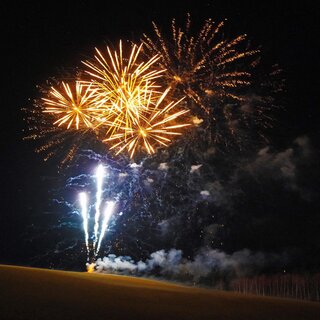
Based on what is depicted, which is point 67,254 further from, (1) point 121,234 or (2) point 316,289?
(2) point 316,289

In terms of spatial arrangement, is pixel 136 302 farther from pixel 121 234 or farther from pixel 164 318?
pixel 121 234

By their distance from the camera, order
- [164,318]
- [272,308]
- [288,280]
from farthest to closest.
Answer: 1. [288,280]
2. [272,308]
3. [164,318]

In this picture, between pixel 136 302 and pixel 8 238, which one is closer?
pixel 136 302

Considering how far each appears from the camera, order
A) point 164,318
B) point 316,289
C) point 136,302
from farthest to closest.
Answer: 1. point 316,289
2. point 136,302
3. point 164,318

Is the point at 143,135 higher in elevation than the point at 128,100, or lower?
lower

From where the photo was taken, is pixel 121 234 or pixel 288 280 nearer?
→ pixel 121 234

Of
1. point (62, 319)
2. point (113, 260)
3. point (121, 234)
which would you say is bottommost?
point (62, 319)

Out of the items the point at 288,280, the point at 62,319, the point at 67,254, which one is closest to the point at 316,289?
the point at 288,280

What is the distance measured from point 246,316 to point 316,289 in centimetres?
→ 5013

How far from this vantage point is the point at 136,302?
45.9 feet

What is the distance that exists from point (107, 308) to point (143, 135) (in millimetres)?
12665

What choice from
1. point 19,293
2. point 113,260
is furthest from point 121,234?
point 19,293

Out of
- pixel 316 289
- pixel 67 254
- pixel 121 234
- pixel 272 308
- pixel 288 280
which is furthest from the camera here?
pixel 67 254

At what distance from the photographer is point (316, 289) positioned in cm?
5844
